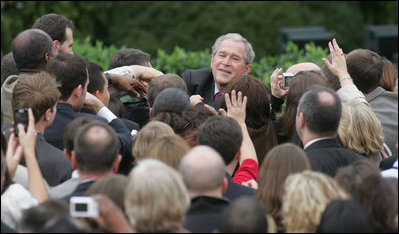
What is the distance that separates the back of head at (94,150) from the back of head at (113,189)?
1.29ft

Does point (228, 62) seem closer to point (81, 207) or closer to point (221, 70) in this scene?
point (221, 70)

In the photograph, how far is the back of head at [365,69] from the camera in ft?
25.8

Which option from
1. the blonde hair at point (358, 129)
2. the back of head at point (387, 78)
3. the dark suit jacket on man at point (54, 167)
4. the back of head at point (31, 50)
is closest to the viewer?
the dark suit jacket on man at point (54, 167)

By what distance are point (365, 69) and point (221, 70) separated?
1535mm

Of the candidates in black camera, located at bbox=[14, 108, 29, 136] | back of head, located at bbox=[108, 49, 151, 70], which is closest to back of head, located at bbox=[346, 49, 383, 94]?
back of head, located at bbox=[108, 49, 151, 70]

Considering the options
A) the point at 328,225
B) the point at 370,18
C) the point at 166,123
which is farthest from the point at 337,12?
the point at 328,225

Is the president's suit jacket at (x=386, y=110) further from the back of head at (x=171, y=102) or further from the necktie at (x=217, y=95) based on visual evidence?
the back of head at (x=171, y=102)

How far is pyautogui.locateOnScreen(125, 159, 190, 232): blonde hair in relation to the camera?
4.79 m

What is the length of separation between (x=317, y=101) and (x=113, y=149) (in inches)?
60.1

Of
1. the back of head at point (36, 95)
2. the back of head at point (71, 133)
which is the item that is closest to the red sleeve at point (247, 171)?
the back of head at point (71, 133)

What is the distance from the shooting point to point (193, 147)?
19.1 ft

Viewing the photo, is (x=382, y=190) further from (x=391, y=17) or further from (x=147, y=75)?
(x=391, y=17)

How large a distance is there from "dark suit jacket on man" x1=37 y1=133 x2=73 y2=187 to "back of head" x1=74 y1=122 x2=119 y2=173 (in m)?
0.74

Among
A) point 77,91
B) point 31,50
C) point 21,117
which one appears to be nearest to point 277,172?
point 21,117
